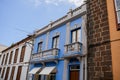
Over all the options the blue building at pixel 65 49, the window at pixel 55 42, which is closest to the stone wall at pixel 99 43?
the blue building at pixel 65 49

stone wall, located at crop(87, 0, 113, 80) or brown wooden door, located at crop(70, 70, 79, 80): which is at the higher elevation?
stone wall, located at crop(87, 0, 113, 80)

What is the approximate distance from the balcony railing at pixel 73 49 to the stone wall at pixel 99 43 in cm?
310

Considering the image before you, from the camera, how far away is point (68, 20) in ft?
39.3

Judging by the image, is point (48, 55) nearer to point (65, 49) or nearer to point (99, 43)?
point (65, 49)

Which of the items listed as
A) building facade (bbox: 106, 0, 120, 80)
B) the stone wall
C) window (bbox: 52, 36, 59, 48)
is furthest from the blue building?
building facade (bbox: 106, 0, 120, 80)

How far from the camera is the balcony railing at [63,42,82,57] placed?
384 inches

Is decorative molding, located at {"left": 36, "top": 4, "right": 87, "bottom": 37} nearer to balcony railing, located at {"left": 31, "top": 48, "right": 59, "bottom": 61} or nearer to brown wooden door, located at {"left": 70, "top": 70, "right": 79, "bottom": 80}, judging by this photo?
balcony railing, located at {"left": 31, "top": 48, "right": 59, "bottom": 61}

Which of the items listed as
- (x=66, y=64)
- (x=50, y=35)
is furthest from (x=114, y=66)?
(x=50, y=35)

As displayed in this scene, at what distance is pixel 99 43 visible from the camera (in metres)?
6.20

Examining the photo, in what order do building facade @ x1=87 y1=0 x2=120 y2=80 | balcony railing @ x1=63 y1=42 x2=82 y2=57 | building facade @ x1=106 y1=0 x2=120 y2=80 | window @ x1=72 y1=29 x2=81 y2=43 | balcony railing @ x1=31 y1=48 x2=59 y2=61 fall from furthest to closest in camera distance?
balcony railing @ x1=31 y1=48 x2=59 y2=61 < window @ x1=72 y1=29 x2=81 y2=43 < balcony railing @ x1=63 y1=42 x2=82 y2=57 < building facade @ x1=87 y1=0 x2=120 y2=80 < building facade @ x1=106 y1=0 x2=120 y2=80

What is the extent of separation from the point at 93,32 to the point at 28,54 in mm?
11845

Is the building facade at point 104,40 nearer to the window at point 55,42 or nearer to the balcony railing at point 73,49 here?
the balcony railing at point 73,49

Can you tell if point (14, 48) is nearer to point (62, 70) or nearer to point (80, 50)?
point (62, 70)

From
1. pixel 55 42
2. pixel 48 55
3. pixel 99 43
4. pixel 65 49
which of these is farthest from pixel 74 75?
pixel 99 43
